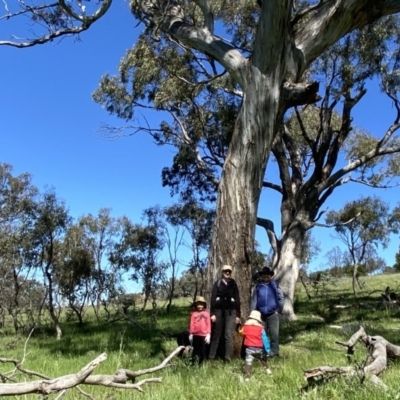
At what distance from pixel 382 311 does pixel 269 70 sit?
827 centimetres

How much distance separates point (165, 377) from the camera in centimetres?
562

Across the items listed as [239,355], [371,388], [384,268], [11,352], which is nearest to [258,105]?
[239,355]

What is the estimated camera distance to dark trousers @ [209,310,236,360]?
755 centimetres

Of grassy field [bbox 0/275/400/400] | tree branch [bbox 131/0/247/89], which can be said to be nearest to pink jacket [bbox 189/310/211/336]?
grassy field [bbox 0/275/400/400]

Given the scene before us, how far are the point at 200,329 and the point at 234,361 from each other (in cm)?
63

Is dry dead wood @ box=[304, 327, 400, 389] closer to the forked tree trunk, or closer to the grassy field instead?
the grassy field

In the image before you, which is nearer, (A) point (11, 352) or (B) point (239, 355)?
(B) point (239, 355)

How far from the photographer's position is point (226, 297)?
769 cm

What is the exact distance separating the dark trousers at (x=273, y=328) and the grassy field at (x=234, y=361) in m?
0.21

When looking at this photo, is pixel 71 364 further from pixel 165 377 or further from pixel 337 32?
pixel 337 32

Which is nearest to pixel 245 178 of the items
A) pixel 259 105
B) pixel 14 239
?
pixel 259 105

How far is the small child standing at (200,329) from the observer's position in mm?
7480

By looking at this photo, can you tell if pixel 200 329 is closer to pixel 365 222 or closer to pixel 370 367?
pixel 370 367

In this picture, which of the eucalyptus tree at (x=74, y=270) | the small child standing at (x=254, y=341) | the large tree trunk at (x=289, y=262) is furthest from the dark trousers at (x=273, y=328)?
the eucalyptus tree at (x=74, y=270)
